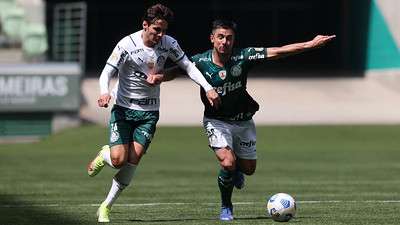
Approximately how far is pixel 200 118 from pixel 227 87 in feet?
61.2

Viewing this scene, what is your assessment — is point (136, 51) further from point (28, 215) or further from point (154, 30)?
point (28, 215)

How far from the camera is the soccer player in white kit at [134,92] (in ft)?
37.1

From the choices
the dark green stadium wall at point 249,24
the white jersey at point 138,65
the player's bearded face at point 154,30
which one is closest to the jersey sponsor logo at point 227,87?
the white jersey at point 138,65

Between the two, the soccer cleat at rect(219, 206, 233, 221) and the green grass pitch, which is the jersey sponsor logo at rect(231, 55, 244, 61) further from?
the green grass pitch

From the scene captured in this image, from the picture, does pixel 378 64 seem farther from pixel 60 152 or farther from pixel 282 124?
pixel 60 152

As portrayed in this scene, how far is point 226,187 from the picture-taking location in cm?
1152

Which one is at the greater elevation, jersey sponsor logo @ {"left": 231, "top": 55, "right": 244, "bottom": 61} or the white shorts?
jersey sponsor logo @ {"left": 231, "top": 55, "right": 244, "bottom": 61}

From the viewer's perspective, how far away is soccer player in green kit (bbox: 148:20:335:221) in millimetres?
11438

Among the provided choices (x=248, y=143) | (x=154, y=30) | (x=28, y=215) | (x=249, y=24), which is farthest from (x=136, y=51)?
(x=249, y=24)

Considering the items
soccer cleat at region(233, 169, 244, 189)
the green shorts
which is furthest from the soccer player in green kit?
the green shorts

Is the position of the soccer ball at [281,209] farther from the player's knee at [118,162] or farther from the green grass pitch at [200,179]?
the player's knee at [118,162]

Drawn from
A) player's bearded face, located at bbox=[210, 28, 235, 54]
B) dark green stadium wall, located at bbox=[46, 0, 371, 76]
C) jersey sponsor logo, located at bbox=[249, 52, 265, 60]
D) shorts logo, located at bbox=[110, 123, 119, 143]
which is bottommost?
dark green stadium wall, located at bbox=[46, 0, 371, 76]

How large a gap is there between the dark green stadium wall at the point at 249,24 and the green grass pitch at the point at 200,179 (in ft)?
43.5

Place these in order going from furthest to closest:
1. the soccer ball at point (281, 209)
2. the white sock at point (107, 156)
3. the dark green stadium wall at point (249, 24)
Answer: the dark green stadium wall at point (249, 24) < the white sock at point (107, 156) < the soccer ball at point (281, 209)
